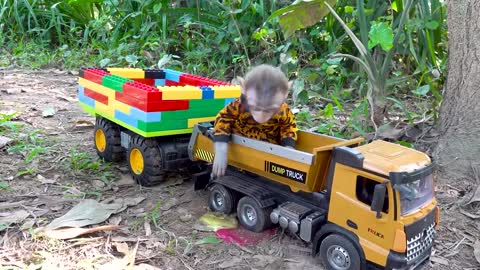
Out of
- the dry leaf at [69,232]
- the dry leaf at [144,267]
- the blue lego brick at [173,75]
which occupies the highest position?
the blue lego brick at [173,75]

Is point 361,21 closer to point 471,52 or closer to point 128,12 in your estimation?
point 471,52

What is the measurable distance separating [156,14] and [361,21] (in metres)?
3.26

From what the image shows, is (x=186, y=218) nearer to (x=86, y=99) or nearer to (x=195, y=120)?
(x=195, y=120)

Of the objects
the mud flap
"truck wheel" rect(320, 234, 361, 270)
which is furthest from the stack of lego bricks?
"truck wheel" rect(320, 234, 361, 270)

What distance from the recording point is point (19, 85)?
19.5ft

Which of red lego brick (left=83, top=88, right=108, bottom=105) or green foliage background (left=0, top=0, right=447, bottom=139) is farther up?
green foliage background (left=0, top=0, right=447, bottom=139)

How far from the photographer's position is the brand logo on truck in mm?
2760

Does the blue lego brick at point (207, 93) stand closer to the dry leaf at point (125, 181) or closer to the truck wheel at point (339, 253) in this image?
the dry leaf at point (125, 181)

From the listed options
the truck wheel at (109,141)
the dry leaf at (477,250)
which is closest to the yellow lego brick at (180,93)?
the truck wheel at (109,141)

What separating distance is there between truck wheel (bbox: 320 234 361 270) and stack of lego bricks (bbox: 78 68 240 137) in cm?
130

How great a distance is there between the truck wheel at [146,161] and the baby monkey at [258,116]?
0.50 metres

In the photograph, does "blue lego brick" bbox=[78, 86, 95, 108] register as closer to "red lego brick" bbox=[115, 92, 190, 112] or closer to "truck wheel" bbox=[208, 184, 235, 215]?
"red lego brick" bbox=[115, 92, 190, 112]

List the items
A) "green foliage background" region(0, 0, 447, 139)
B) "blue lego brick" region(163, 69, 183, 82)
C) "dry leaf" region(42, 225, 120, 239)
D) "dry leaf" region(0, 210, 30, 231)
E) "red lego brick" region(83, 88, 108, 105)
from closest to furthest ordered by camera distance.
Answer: "dry leaf" region(42, 225, 120, 239) → "dry leaf" region(0, 210, 30, 231) → "red lego brick" region(83, 88, 108, 105) → "blue lego brick" region(163, 69, 183, 82) → "green foliage background" region(0, 0, 447, 139)

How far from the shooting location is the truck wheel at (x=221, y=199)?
312 cm
